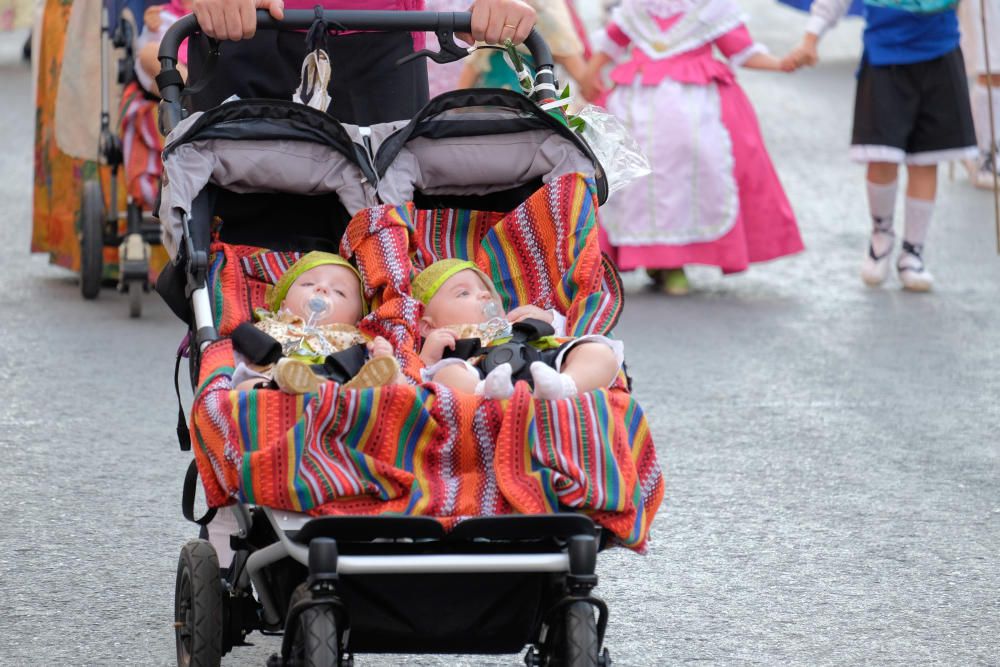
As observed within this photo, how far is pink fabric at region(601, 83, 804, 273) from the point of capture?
8.90m

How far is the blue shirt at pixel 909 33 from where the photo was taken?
869cm

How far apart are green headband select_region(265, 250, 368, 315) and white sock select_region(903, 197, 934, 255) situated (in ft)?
18.1

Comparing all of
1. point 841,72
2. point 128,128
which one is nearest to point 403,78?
point 128,128

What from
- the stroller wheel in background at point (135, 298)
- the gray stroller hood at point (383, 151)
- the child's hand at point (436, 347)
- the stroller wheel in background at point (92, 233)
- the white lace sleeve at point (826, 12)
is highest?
the gray stroller hood at point (383, 151)

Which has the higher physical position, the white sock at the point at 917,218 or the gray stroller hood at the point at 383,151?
the gray stroller hood at the point at 383,151

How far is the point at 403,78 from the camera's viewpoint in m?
4.96

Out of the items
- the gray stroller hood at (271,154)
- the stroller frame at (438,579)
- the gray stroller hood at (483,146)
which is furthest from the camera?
the gray stroller hood at (483,146)

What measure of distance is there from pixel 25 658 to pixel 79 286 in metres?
5.01

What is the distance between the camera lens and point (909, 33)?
8.70m

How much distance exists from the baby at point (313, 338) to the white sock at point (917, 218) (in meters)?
5.48

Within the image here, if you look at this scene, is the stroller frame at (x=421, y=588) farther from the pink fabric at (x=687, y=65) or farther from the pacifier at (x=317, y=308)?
the pink fabric at (x=687, y=65)

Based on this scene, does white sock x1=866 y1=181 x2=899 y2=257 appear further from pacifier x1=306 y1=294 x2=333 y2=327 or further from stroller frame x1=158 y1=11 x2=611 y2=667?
stroller frame x1=158 y1=11 x2=611 y2=667

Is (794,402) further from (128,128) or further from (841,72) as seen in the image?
(841,72)

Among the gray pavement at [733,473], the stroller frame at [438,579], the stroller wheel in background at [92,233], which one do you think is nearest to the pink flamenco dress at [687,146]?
the gray pavement at [733,473]
